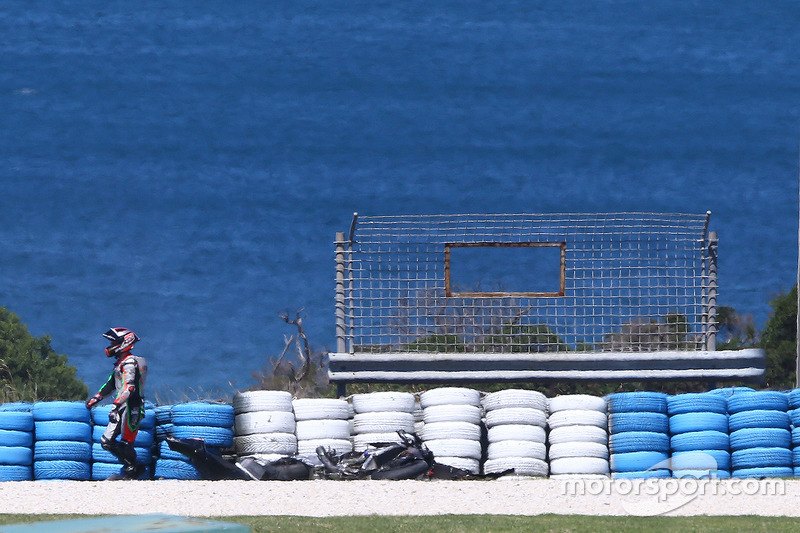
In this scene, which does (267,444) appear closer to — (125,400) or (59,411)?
(125,400)

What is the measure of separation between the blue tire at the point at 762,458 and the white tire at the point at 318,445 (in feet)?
15.6

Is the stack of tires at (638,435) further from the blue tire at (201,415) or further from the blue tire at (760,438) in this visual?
the blue tire at (201,415)

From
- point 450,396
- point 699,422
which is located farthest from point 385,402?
point 699,422

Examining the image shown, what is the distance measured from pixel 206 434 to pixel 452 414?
3038 mm

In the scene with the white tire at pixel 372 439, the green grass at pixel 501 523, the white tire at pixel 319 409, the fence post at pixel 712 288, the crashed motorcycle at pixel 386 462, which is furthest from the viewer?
the fence post at pixel 712 288

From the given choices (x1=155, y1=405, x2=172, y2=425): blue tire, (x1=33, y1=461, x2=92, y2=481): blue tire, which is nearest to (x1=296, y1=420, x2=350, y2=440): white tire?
(x1=155, y1=405, x2=172, y2=425): blue tire

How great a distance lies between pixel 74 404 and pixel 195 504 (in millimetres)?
3991

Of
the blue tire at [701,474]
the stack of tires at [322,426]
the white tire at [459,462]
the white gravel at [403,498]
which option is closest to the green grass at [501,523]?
the white gravel at [403,498]

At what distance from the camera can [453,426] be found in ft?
51.9

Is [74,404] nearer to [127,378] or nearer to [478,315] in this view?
[127,378]

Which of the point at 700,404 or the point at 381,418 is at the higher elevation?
the point at 700,404

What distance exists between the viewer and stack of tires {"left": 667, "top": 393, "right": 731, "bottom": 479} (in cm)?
1527

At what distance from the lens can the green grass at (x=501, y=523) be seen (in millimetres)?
10617

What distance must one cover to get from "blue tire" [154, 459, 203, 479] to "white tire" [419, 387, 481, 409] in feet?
9.83
